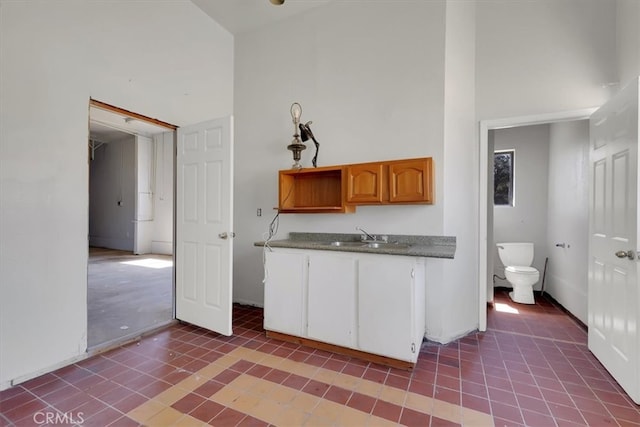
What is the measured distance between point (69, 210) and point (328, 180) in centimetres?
225

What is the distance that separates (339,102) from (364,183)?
3.36ft

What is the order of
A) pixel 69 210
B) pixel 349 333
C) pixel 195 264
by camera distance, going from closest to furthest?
pixel 69 210 < pixel 349 333 < pixel 195 264

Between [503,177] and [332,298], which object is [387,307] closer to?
[332,298]

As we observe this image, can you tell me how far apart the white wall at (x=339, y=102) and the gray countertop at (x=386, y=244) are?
0.07 meters

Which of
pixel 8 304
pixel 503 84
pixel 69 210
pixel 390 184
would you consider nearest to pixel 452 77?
pixel 503 84

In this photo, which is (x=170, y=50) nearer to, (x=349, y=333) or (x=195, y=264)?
(x=195, y=264)

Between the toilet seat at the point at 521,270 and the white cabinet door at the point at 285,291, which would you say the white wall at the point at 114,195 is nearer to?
the white cabinet door at the point at 285,291

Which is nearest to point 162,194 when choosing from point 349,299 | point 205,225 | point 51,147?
point 205,225

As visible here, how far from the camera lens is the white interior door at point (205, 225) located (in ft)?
9.05

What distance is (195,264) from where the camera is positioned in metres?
3.00

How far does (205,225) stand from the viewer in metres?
2.90

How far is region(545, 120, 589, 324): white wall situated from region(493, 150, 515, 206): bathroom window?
51 cm

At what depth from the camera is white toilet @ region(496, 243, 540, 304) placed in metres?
3.80

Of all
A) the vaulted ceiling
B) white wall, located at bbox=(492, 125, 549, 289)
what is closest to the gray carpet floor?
the vaulted ceiling
